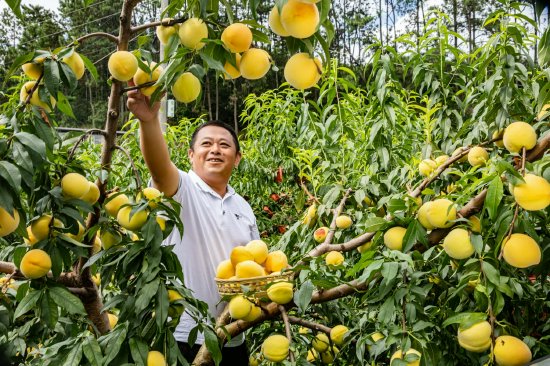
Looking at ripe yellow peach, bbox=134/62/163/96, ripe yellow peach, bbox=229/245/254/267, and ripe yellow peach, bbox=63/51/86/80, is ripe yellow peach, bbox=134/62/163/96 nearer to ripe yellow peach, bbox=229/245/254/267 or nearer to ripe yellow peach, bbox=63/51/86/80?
ripe yellow peach, bbox=63/51/86/80

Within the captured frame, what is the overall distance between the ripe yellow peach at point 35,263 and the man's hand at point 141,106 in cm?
42

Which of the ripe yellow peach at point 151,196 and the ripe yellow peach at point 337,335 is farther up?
the ripe yellow peach at point 151,196

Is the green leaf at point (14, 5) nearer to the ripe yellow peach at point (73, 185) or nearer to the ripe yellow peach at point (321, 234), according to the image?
the ripe yellow peach at point (73, 185)

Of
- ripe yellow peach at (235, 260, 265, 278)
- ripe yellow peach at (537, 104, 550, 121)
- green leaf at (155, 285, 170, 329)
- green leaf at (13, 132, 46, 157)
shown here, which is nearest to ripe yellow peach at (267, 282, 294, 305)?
ripe yellow peach at (235, 260, 265, 278)

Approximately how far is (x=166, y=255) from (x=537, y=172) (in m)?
0.82

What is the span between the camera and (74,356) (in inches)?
45.9

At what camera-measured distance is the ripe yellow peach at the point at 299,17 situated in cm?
90

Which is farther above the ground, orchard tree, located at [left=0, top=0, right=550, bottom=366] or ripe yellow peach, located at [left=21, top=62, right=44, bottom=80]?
ripe yellow peach, located at [left=21, top=62, right=44, bottom=80]

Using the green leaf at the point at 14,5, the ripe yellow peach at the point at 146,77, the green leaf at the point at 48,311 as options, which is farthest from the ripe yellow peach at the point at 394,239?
the green leaf at the point at 14,5

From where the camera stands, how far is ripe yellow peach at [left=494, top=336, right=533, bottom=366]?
114 centimetres

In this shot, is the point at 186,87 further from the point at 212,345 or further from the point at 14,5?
the point at 212,345

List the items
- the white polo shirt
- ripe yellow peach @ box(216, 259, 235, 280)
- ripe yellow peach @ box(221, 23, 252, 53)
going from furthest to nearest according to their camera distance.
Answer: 1. the white polo shirt
2. ripe yellow peach @ box(216, 259, 235, 280)
3. ripe yellow peach @ box(221, 23, 252, 53)

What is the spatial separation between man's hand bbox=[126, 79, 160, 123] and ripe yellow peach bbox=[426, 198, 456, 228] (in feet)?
2.33

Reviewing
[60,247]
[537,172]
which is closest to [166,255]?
[60,247]
